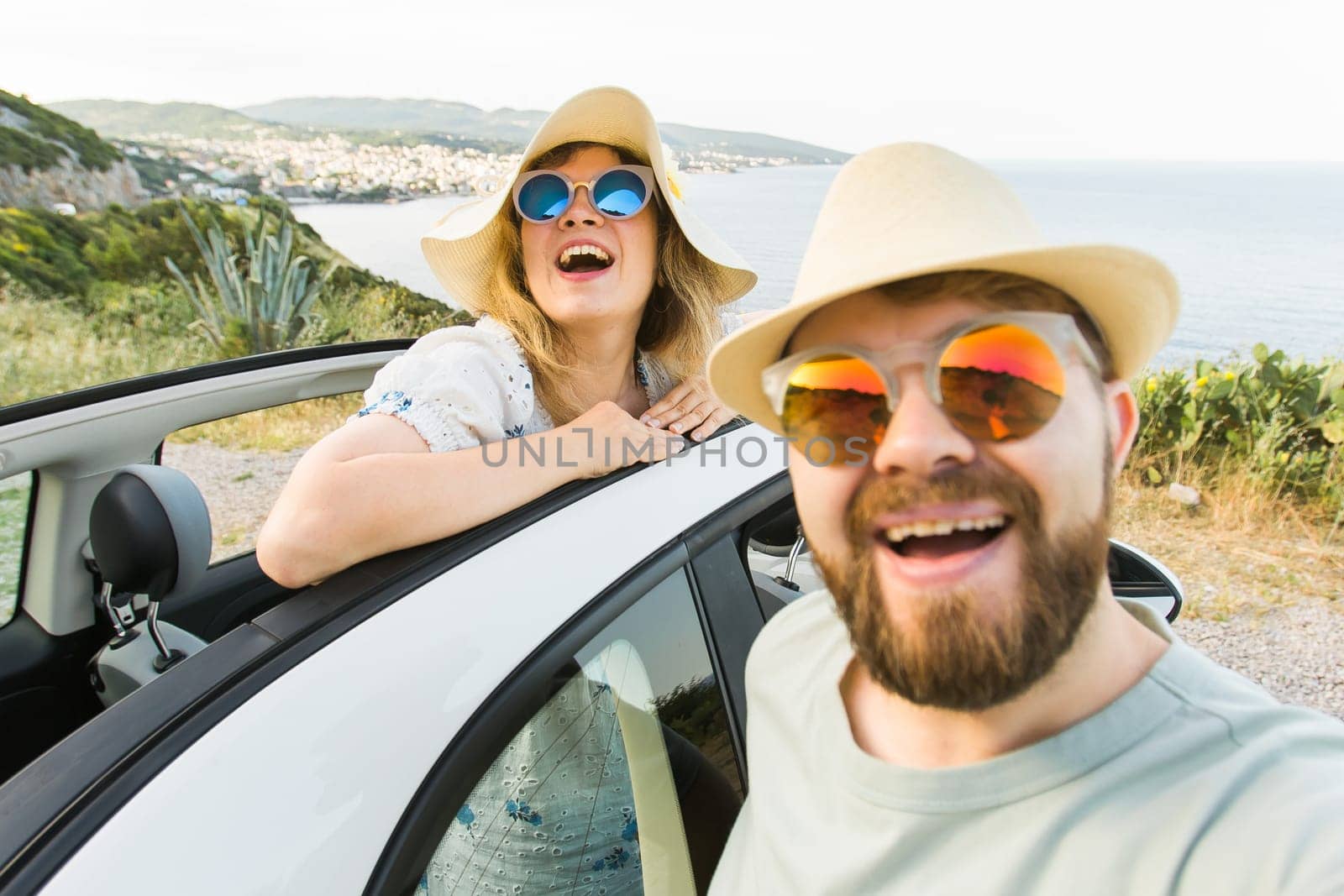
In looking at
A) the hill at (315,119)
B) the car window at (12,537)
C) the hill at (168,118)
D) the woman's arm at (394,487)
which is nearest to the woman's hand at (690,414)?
the woman's arm at (394,487)

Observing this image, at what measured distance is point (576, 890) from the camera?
1.29m

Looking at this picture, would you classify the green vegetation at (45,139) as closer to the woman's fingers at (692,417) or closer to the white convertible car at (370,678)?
the white convertible car at (370,678)

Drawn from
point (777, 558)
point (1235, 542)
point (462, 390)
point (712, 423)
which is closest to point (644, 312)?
point (712, 423)

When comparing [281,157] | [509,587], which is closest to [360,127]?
[281,157]

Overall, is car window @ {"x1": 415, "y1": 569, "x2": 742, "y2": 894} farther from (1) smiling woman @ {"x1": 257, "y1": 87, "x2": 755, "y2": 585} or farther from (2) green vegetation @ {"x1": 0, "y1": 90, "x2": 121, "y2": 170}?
(2) green vegetation @ {"x1": 0, "y1": 90, "x2": 121, "y2": 170}

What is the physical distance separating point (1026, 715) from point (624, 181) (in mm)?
1597

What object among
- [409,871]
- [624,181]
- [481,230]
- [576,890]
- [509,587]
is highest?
[624,181]

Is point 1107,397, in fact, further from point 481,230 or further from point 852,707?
point 481,230

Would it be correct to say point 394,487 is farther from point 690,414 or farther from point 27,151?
point 27,151

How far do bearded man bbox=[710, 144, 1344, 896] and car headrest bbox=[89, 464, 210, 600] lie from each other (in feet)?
4.24

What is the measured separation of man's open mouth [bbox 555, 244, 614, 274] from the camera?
2082 mm

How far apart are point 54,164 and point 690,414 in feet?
50.3

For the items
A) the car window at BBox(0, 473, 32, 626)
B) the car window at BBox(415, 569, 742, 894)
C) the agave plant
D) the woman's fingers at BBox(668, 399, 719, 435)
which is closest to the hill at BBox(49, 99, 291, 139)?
the agave plant

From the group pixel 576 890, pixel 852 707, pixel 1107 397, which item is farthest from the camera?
pixel 576 890
